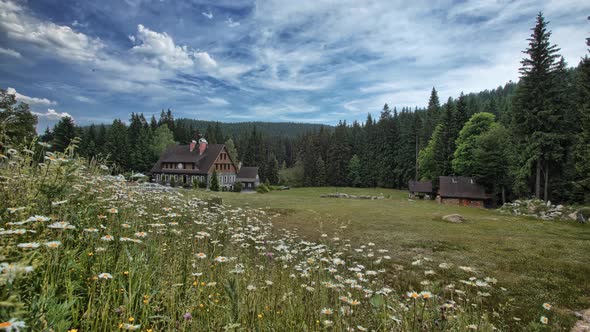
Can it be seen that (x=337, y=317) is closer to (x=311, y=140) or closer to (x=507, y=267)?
(x=507, y=267)

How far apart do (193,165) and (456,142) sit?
41.8 metres

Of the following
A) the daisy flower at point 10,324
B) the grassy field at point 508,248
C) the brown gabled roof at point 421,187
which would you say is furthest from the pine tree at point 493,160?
the daisy flower at point 10,324

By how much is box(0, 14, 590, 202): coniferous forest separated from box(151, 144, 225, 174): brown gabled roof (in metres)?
9.87

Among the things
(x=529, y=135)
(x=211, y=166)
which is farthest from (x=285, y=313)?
(x=211, y=166)

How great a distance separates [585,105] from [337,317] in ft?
90.1

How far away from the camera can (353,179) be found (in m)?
66.8

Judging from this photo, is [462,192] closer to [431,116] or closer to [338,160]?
[431,116]

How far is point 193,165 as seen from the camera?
47500mm

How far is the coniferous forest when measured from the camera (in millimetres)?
24844

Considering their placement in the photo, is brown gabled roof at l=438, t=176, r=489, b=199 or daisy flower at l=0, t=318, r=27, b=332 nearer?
daisy flower at l=0, t=318, r=27, b=332

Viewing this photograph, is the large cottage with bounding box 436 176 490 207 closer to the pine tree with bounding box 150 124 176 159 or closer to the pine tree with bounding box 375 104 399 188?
the pine tree with bounding box 375 104 399 188

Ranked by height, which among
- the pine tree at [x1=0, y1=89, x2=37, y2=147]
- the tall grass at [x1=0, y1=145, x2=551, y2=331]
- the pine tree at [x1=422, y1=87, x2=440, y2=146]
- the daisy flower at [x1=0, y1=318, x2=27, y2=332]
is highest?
the pine tree at [x1=422, y1=87, x2=440, y2=146]

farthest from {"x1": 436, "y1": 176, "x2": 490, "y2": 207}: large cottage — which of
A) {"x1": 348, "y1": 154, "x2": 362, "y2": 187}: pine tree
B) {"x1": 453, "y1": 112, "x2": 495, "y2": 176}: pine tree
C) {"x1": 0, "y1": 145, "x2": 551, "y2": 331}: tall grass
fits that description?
{"x1": 0, "y1": 145, "x2": 551, "y2": 331}: tall grass

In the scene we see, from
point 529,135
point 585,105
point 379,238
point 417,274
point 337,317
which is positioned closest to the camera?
point 337,317
